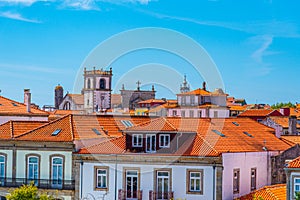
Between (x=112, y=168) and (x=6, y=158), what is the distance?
6912 millimetres

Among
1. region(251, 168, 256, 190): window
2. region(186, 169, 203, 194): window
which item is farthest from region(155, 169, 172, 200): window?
region(251, 168, 256, 190): window

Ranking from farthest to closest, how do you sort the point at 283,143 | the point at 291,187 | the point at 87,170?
the point at 283,143
the point at 87,170
the point at 291,187

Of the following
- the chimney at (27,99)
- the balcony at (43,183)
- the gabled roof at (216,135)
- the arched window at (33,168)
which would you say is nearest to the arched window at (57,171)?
the balcony at (43,183)

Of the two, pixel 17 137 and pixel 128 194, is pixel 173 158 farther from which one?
pixel 17 137

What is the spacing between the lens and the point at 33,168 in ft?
124

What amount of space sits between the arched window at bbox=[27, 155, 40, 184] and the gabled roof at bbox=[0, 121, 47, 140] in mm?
1861

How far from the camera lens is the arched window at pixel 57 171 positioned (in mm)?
37156

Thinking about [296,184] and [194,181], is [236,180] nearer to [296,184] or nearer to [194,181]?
[194,181]

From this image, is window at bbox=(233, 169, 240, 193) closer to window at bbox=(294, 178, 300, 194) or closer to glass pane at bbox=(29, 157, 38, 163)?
window at bbox=(294, 178, 300, 194)

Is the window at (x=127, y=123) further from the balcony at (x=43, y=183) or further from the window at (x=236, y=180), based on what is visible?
the window at (x=236, y=180)

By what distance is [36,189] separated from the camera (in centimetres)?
3469

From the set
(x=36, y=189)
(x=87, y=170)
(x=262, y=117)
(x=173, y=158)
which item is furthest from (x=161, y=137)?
(x=262, y=117)

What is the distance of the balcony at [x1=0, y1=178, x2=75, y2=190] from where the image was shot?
36875 mm

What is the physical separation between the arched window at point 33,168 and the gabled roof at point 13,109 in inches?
420
